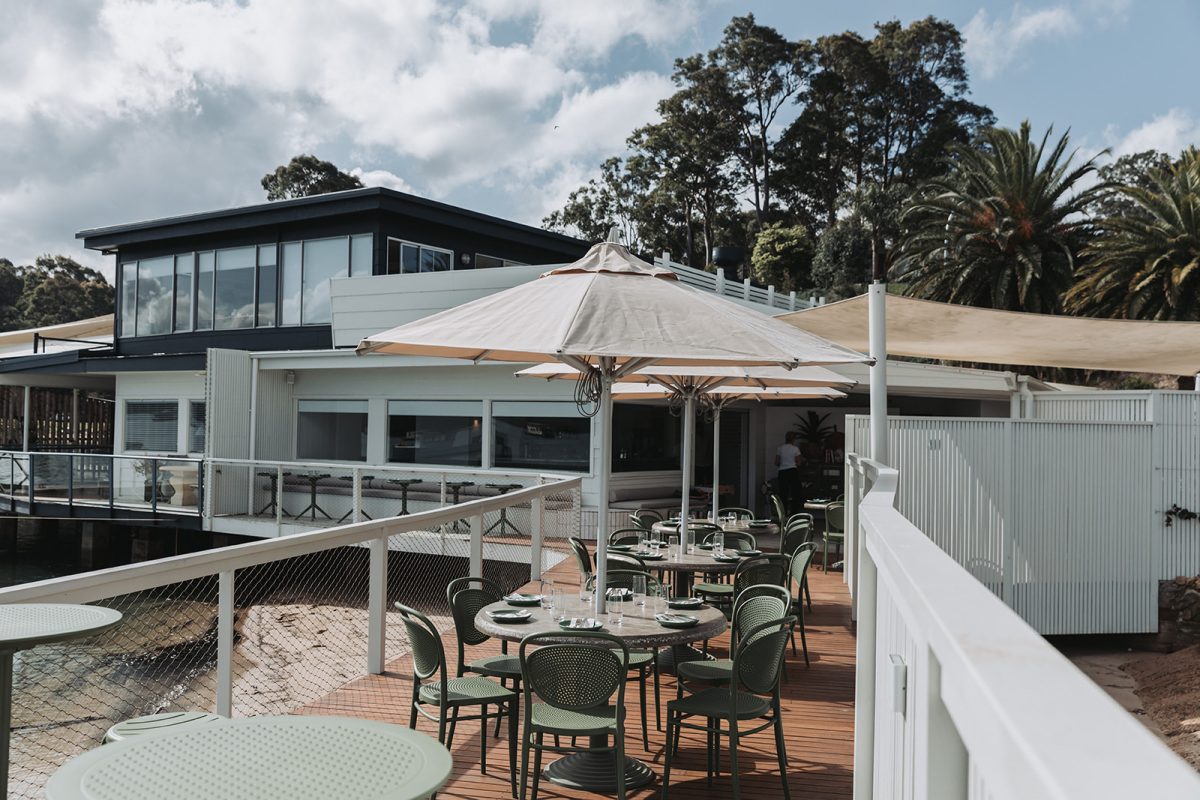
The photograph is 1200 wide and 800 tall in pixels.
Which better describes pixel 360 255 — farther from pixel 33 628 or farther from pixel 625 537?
pixel 33 628

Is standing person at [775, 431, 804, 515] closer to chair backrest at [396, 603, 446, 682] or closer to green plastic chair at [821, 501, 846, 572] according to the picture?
green plastic chair at [821, 501, 846, 572]

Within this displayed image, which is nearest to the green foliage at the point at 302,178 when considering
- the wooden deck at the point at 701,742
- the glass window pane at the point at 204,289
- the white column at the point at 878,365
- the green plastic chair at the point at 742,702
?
the glass window pane at the point at 204,289

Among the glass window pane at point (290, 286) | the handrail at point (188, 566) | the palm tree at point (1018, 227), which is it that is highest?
the palm tree at point (1018, 227)

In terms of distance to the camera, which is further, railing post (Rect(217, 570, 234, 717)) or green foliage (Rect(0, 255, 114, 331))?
green foliage (Rect(0, 255, 114, 331))

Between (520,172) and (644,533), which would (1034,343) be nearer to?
(644,533)

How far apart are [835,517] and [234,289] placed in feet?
48.3

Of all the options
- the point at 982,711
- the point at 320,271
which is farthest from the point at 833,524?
the point at 320,271

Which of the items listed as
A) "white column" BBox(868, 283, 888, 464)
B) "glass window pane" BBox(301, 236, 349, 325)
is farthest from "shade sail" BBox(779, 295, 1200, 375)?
"glass window pane" BBox(301, 236, 349, 325)

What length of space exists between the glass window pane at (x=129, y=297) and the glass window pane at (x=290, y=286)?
190 inches

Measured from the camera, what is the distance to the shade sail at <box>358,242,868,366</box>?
5305mm

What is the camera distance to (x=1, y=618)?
2.68 metres

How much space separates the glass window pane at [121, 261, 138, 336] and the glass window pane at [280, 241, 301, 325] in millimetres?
4836

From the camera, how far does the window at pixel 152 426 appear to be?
70.5 feet

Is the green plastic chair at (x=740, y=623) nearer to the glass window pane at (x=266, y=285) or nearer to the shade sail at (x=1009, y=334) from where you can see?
the shade sail at (x=1009, y=334)
